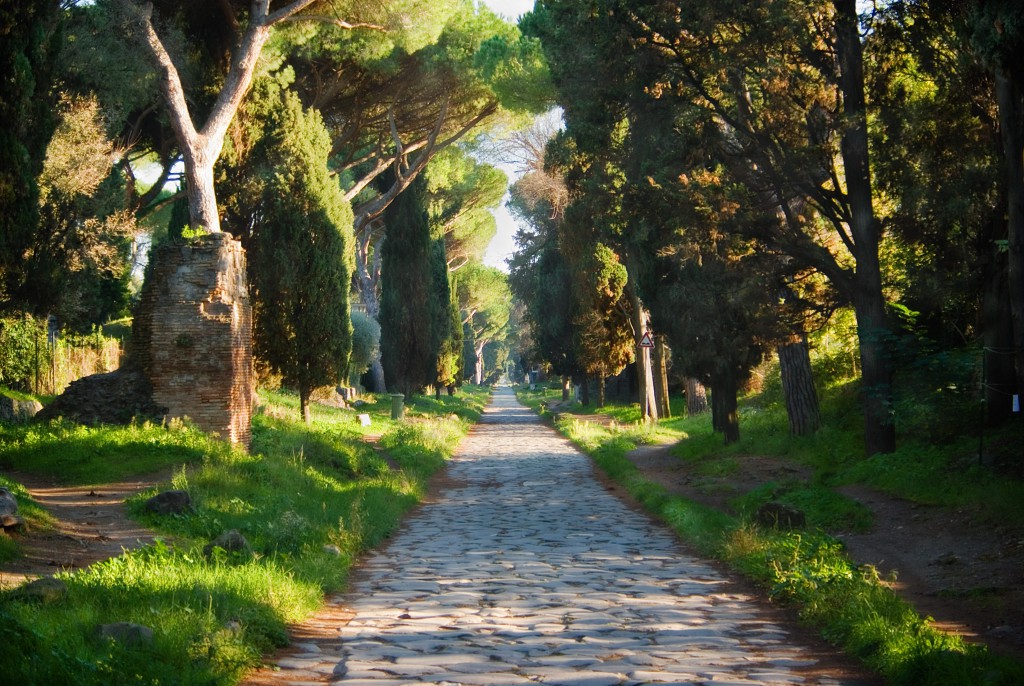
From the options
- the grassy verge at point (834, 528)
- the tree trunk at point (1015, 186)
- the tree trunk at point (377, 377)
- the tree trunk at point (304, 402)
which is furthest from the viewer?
the tree trunk at point (377, 377)

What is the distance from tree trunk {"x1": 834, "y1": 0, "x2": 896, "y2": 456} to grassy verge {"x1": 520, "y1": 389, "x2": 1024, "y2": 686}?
1282mm

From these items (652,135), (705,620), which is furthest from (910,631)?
(652,135)

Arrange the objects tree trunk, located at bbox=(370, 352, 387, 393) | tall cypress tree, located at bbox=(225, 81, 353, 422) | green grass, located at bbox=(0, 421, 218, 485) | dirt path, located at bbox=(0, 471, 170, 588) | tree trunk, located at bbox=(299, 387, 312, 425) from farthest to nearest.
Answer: tree trunk, located at bbox=(370, 352, 387, 393), tree trunk, located at bbox=(299, 387, 312, 425), tall cypress tree, located at bbox=(225, 81, 353, 422), green grass, located at bbox=(0, 421, 218, 485), dirt path, located at bbox=(0, 471, 170, 588)

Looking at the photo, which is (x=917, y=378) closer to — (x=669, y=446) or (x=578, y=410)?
(x=669, y=446)

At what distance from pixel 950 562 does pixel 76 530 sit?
8826 millimetres

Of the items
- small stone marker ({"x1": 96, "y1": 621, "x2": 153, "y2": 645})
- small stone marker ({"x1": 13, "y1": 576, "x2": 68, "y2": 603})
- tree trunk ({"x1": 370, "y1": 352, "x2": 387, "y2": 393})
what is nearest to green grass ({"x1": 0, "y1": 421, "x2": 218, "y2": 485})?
small stone marker ({"x1": 13, "y1": 576, "x2": 68, "y2": 603})

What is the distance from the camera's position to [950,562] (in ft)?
30.4

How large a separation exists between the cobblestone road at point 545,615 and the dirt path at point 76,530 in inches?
95.3

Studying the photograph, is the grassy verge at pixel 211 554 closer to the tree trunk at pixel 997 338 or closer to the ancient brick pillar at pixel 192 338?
the ancient brick pillar at pixel 192 338

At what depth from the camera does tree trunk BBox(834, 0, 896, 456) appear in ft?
48.3

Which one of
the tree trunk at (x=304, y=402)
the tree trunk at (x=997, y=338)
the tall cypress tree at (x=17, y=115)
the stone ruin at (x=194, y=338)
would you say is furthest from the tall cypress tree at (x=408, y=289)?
the tall cypress tree at (x=17, y=115)

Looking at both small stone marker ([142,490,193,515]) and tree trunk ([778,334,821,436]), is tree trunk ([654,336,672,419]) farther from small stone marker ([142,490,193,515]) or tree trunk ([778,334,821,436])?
small stone marker ([142,490,193,515])

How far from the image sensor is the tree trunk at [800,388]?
→ 60.8ft

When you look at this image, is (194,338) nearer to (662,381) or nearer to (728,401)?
(728,401)
